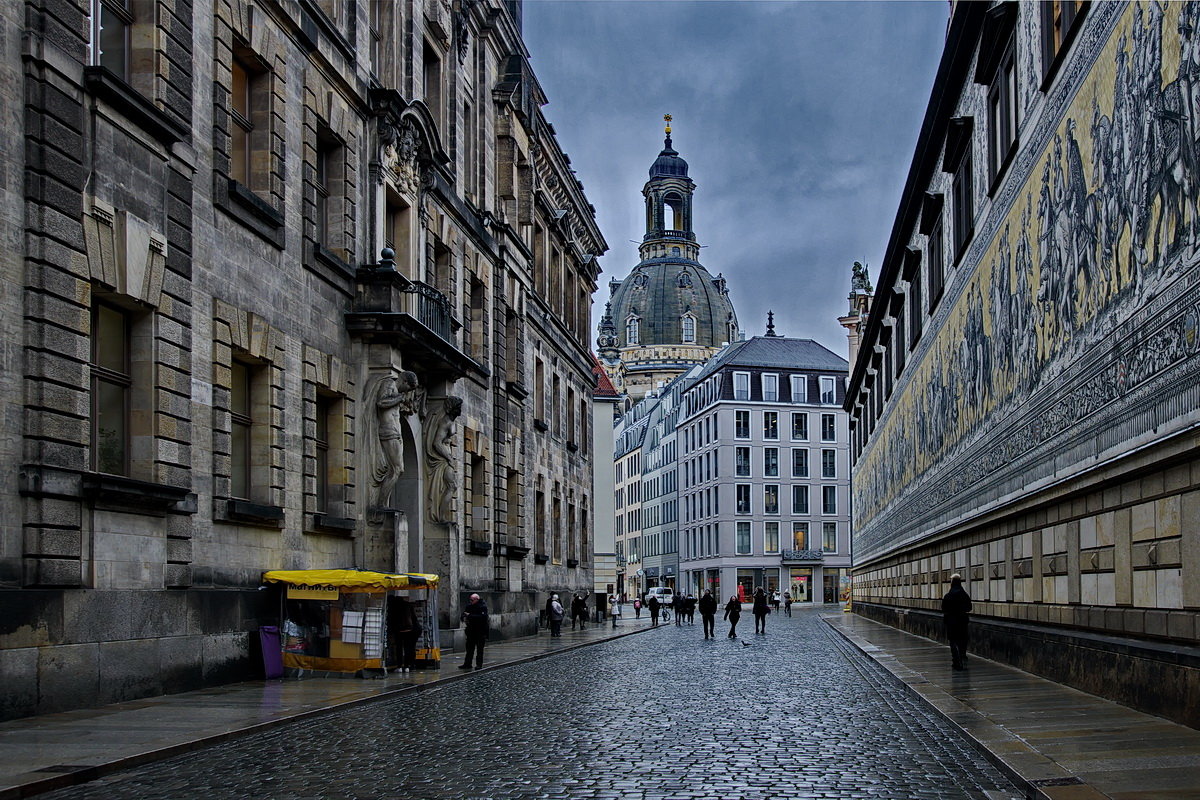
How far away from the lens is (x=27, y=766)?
11.6 metres

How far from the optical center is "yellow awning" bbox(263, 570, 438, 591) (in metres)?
22.3

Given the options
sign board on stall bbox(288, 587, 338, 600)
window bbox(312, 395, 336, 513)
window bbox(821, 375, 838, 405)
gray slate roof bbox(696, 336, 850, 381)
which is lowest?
sign board on stall bbox(288, 587, 338, 600)

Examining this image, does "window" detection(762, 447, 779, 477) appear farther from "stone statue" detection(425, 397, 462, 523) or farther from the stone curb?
the stone curb

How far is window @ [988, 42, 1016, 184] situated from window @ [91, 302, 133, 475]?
14.4 meters

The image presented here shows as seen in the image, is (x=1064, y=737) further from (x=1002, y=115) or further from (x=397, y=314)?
(x=397, y=314)

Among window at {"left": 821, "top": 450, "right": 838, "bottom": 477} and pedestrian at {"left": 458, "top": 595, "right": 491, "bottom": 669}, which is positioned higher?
window at {"left": 821, "top": 450, "right": 838, "bottom": 477}

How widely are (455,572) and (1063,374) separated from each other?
721 inches

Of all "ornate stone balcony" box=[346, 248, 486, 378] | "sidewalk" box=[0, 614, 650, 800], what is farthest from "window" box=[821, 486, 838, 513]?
"sidewalk" box=[0, 614, 650, 800]

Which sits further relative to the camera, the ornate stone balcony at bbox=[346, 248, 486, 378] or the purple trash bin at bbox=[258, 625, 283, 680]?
the ornate stone balcony at bbox=[346, 248, 486, 378]

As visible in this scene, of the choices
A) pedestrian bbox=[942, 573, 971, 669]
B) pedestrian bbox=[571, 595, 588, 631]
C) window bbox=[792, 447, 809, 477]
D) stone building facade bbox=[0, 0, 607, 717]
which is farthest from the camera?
window bbox=[792, 447, 809, 477]

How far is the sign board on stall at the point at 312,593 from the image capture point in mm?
22484

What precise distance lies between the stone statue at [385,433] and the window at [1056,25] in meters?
13.9

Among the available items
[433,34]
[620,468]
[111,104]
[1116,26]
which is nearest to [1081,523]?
[1116,26]

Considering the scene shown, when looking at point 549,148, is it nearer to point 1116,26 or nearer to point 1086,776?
point 1116,26
